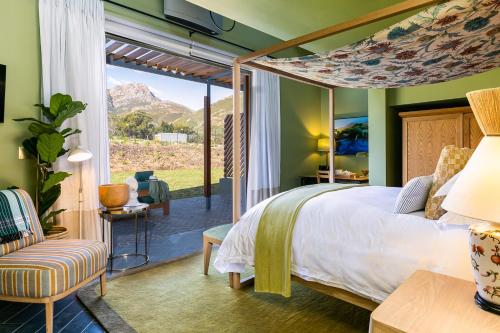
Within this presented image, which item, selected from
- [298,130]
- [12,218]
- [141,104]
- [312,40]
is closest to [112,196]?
[12,218]

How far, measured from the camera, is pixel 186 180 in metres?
7.55

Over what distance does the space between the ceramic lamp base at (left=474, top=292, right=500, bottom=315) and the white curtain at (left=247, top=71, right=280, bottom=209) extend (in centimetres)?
366

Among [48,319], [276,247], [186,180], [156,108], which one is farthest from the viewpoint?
[186,180]

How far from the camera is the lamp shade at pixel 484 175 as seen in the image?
90 centimetres

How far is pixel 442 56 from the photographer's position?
230cm

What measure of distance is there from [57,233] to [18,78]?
1390 millimetres

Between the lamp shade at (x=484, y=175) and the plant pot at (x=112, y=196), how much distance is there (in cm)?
270

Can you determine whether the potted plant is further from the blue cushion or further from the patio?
the blue cushion

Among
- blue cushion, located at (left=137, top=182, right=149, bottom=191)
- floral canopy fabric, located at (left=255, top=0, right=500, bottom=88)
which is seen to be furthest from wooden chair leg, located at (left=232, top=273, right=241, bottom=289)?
blue cushion, located at (left=137, top=182, right=149, bottom=191)

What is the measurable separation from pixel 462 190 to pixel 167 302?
6.99 ft

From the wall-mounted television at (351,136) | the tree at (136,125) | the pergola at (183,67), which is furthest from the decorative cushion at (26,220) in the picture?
the wall-mounted television at (351,136)

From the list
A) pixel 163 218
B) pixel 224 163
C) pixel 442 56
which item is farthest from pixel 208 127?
pixel 442 56

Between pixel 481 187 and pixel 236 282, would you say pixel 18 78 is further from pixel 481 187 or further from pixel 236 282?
pixel 481 187

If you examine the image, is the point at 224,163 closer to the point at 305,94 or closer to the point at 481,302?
the point at 305,94
